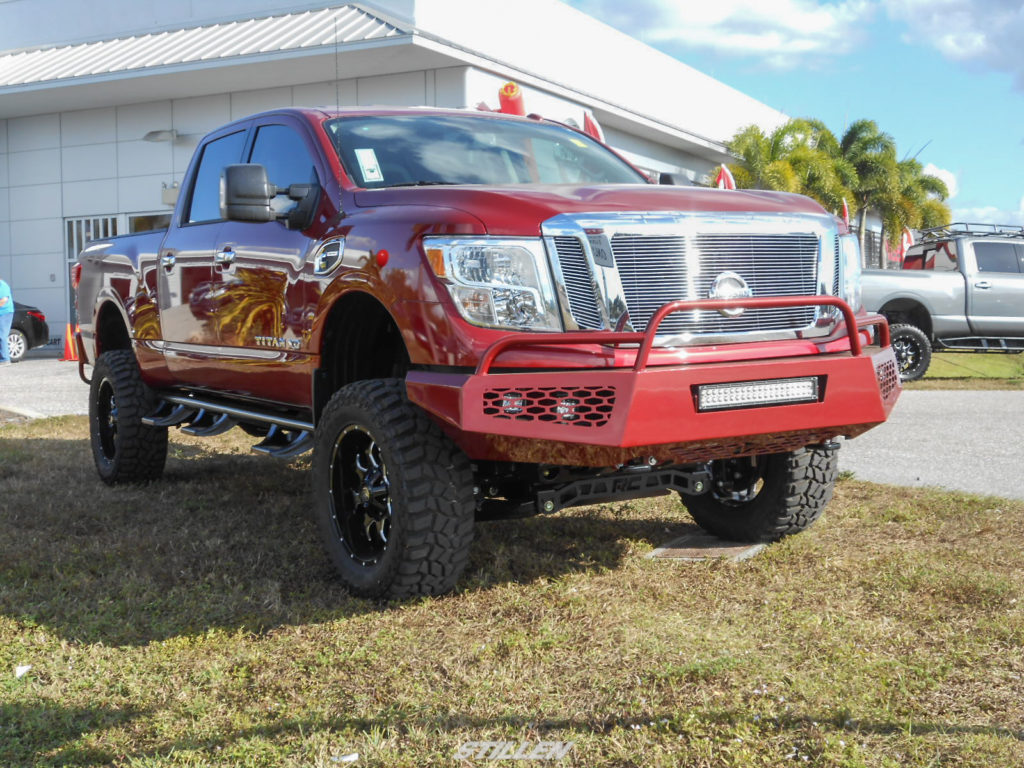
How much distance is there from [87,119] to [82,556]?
78.7 feet

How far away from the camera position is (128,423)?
22.4 ft

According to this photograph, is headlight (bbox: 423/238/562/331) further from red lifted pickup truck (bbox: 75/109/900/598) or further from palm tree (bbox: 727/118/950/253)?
palm tree (bbox: 727/118/950/253)

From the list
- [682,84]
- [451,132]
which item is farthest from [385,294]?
[682,84]

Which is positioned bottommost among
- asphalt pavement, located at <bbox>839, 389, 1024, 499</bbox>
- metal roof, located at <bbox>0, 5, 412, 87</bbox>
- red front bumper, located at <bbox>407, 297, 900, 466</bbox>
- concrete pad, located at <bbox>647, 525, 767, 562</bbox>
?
asphalt pavement, located at <bbox>839, 389, 1024, 499</bbox>

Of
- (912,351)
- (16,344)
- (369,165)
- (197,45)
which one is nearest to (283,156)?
(369,165)

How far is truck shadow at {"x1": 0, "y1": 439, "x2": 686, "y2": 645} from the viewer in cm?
431

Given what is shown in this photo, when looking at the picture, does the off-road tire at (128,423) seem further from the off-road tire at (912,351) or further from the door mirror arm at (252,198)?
the off-road tire at (912,351)

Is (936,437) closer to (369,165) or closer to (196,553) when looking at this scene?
(369,165)

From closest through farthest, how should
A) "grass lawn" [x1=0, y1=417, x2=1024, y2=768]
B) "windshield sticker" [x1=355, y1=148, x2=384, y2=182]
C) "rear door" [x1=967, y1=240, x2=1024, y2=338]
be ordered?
"grass lawn" [x1=0, y1=417, x2=1024, y2=768] → "windshield sticker" [x1=355, y1=148, x2=384, y2=182] → "rear door" [x1=967, y1=240, x2=1024, y2=338]

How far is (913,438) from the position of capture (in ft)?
30.1

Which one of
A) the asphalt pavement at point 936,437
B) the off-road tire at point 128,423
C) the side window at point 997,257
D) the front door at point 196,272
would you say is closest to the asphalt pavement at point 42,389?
the asphalt pavement at point 936,437

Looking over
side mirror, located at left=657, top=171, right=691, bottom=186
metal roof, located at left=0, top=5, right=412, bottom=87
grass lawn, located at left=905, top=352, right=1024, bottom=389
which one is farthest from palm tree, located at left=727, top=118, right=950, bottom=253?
side mirror, located at left=657, top=171, right=691, bottom=186

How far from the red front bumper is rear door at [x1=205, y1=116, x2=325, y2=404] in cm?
110

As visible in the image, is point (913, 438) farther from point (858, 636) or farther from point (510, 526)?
point (858, 636)
